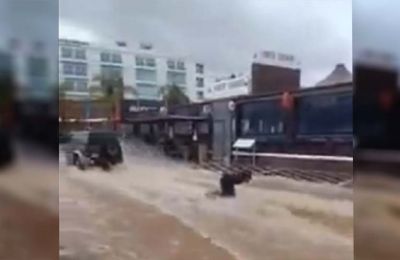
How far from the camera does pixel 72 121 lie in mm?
1583

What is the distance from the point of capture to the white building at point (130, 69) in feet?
5.13

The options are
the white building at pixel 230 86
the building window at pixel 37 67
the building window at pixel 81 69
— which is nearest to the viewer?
the building window at pixel 37 67

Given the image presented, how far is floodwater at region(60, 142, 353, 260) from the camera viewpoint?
1596 millimetres

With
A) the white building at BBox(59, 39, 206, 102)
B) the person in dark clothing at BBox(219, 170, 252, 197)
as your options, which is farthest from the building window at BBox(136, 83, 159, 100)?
the person in dark clothing at BBox(219, 170, 252, 197)

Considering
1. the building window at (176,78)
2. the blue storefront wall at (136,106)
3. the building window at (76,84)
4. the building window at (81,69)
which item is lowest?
the blue storefront wall at (136,106)

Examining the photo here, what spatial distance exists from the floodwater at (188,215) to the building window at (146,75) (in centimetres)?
21

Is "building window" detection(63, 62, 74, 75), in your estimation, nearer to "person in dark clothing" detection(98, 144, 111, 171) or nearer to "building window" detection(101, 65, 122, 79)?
"building window" detection(101, 65, 122, 79)

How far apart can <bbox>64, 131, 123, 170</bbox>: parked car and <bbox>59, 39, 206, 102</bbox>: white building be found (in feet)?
0.42

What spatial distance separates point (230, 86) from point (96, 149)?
18.3 inches

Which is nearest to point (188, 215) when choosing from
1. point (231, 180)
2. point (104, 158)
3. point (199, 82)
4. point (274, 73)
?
point (231, 180)

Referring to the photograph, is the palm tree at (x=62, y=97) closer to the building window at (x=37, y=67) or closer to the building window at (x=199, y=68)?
the building window at (x=37, y=67)

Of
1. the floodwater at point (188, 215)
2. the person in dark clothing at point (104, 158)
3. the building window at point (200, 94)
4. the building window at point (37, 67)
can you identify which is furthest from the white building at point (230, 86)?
the building window at point (37, 67)

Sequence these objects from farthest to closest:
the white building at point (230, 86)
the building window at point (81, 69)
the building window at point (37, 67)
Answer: the white building at point (230, 86)
the building window at point (81, 69)
the building window at point (37, 67)

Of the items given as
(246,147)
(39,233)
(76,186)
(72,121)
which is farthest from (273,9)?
(39,233)
